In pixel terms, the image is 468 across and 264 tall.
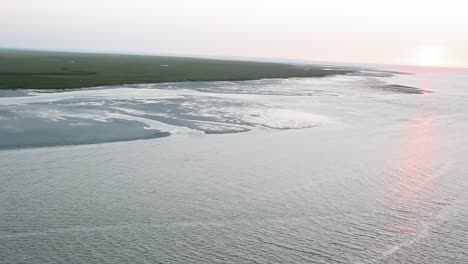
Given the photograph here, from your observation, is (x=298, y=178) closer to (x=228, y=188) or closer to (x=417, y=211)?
(x=228, y=188)

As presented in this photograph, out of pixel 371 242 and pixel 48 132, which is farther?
pixel 48 132

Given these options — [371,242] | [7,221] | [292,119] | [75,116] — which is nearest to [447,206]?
[371,242]

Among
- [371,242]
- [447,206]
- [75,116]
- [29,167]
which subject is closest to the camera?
[371,242]

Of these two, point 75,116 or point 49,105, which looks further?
point 49,105

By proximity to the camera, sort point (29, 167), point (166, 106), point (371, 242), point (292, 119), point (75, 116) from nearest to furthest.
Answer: point (371, 242)
point (29, 167)
point (75, 116)
point (292, 119)
point (166, 106)

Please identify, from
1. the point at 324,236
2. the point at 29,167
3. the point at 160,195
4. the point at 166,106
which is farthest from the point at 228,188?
the point at 166,106

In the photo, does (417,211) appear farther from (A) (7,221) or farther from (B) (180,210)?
(A) (7,221)
